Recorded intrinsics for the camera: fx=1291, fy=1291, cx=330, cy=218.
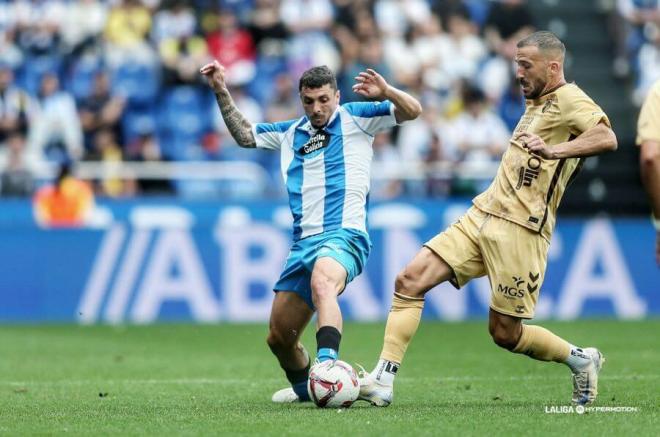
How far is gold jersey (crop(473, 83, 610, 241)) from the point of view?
28.6 feet

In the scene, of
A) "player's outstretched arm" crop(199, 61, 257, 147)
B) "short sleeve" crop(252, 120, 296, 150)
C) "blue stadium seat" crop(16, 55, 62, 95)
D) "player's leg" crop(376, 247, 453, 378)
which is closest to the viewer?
"player's leg" crop(376, 247, 453, 378)

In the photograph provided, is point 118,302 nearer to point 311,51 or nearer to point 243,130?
point 311,51

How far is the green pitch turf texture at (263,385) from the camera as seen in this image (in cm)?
766

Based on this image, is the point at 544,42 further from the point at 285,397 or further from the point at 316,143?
the point at 285,397

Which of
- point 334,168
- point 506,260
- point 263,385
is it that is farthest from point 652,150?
point 263,385

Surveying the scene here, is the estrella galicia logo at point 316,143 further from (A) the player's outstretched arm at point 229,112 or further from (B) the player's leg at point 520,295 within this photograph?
(B) the player's leg at point 520,295

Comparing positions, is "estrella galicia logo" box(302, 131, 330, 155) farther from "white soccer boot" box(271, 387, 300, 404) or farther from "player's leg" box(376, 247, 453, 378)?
"white soccer boot" box(271, 387, 300, 404)

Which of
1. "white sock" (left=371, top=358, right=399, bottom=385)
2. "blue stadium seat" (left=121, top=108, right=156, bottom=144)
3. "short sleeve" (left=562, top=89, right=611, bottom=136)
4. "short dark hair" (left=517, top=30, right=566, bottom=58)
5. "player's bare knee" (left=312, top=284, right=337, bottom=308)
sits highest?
"short dark hair" (left=517, top=30, right=566, bottom=58)

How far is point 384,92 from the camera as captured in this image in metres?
8.98

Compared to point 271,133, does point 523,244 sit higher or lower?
lower

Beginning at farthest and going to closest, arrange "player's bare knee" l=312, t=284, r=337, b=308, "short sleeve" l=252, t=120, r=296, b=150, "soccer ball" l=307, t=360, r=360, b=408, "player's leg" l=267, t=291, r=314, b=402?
"short sleeve" l=252, t=120, r=296, b=150 < "player's leg" l=267, t=291, r=314, b=402 < "player's bare knee" l=312, t=284, r=337, b=308 < "soccer ball" l=307, t=360, r=360, b=408

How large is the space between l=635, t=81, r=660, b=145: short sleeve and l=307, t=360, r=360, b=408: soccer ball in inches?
94.2

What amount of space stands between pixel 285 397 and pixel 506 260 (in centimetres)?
192

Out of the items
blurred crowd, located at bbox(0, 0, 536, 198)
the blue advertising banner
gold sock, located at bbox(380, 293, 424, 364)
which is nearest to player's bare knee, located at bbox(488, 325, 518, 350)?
gold sock, located at bbox(380, 293, 424, 364)
